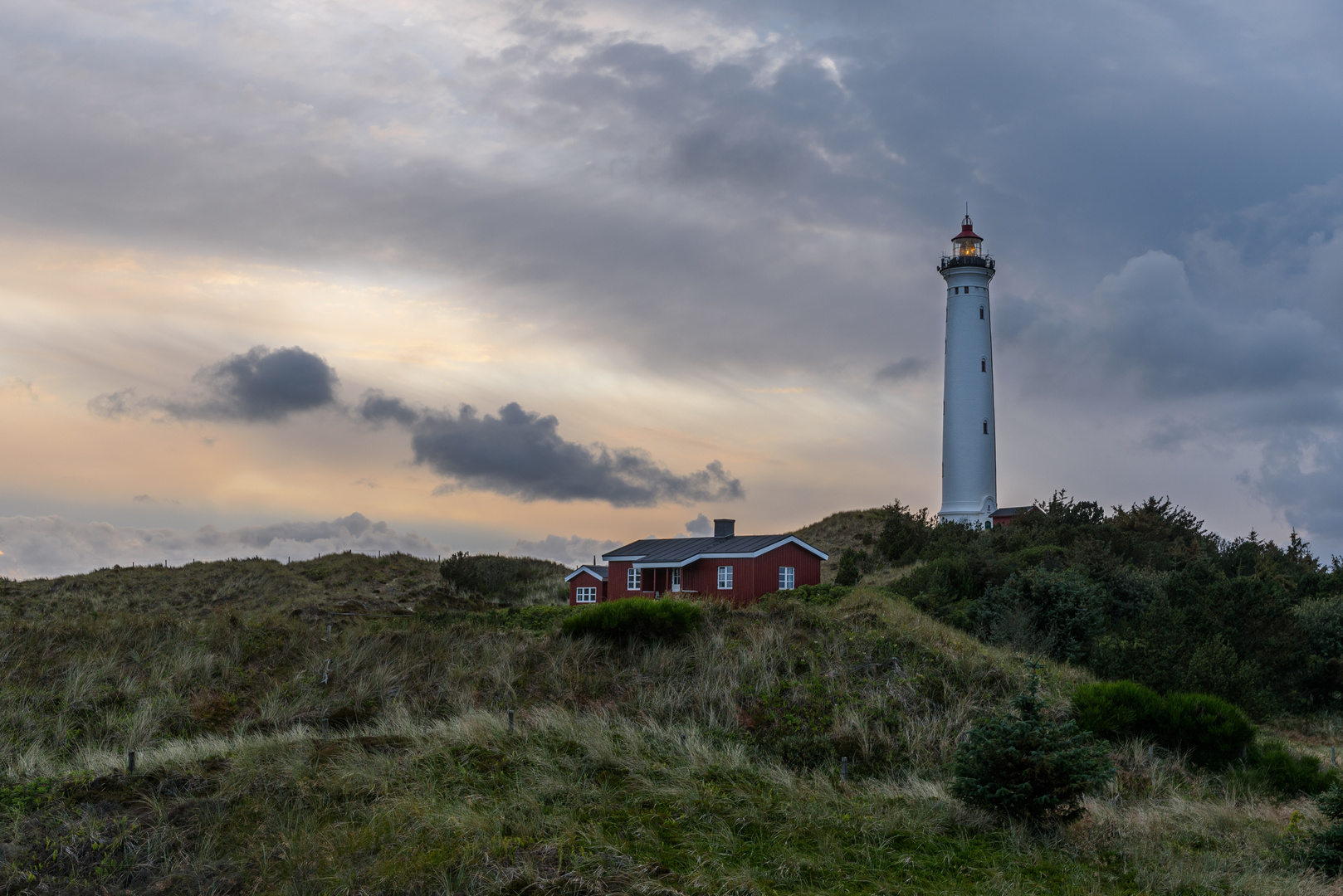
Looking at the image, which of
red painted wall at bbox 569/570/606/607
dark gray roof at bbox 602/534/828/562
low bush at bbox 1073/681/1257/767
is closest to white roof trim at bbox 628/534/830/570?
dark gray roof at bbox 602/534/828/562

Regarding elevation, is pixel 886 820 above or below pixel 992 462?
below

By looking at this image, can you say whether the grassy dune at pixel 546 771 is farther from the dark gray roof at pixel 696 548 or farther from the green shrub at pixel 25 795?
the dark gray roof at pixel 696 548

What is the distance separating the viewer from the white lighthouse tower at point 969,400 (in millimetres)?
45312

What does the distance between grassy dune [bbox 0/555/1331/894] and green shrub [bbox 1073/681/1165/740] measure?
43 cm

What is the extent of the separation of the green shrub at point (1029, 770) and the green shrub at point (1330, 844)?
1885 mm

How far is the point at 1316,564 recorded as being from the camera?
105 feet

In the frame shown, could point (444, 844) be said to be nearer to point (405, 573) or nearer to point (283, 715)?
point (283, 715)

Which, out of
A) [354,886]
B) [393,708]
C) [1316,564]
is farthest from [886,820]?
[1316,564]

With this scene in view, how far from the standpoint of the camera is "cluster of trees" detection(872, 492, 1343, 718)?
19.3 metres

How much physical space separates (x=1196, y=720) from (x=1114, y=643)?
6308 mm

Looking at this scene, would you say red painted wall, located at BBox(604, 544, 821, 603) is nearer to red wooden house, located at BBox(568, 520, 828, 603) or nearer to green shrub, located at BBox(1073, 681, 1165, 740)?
red wooden house, located at BBox(568, 520, 828, 603)

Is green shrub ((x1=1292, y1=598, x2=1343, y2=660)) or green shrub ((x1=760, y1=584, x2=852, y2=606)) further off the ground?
green shrub ((x1=760, y1=584, x2=852, y2=606))

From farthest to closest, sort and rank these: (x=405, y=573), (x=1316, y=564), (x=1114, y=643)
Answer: (x=405, y=573)
(x=1316, y=564)
(x=1114, y=643)

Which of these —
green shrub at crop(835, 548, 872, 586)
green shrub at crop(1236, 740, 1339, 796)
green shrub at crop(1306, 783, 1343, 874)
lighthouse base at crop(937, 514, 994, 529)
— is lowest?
green shrub at crop(1236, 740, 1339, 796)
